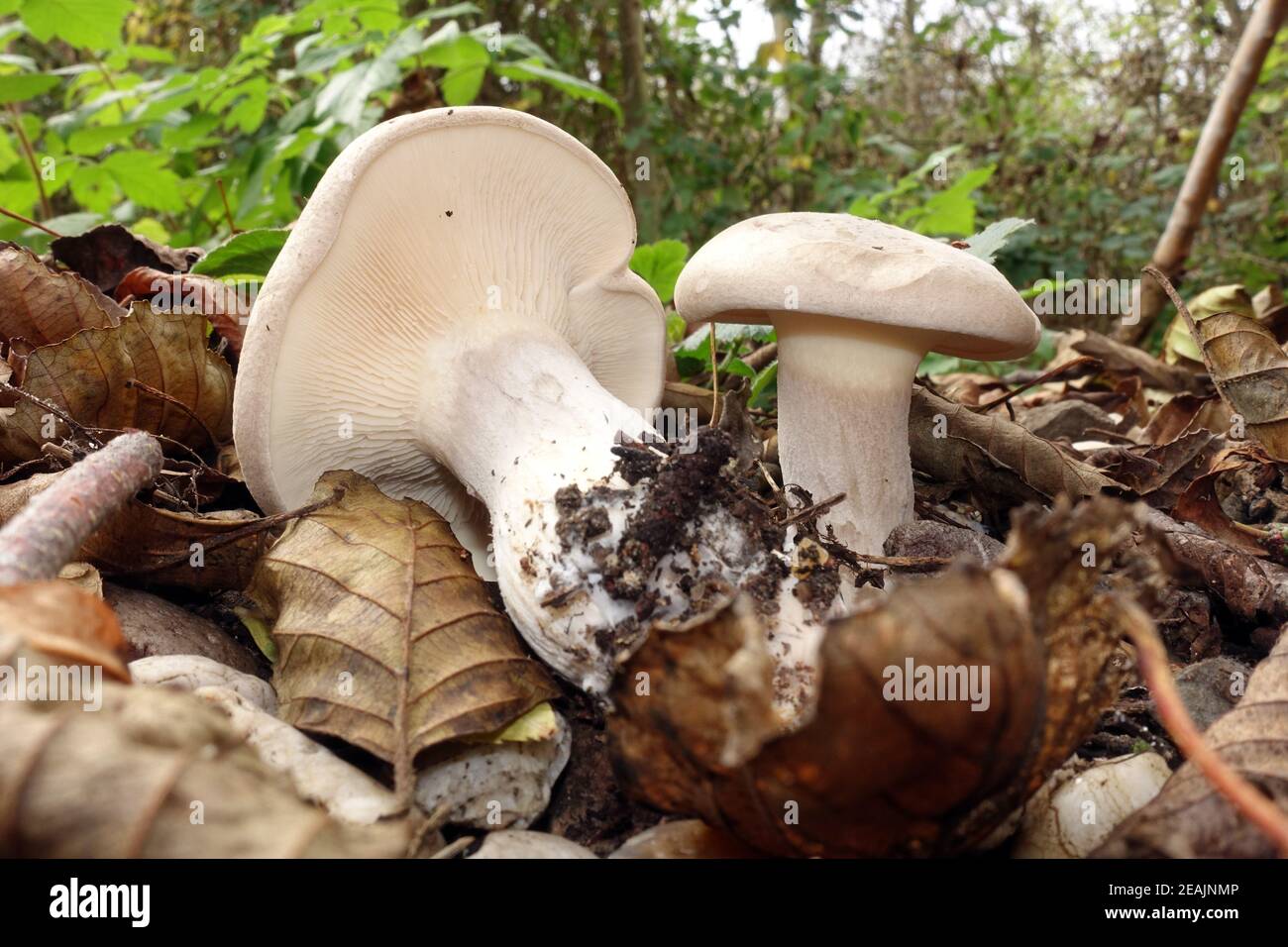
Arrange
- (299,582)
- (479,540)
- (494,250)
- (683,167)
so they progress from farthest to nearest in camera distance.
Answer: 1. (683,167)
2. (479,540)
3. (494,250)
4. (299,582)

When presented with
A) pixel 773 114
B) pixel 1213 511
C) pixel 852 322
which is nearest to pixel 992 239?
pixel 852 322

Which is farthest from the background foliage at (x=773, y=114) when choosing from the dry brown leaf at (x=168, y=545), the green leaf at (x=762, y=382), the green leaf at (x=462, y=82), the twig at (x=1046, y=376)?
the dry brown leaf at (x=168, y=545)

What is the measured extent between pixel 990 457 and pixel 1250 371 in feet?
2.25

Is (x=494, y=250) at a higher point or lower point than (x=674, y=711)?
higher

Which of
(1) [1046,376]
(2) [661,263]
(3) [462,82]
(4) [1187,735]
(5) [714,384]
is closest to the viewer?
(4) [1187,735]

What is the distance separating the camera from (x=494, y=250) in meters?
1.97

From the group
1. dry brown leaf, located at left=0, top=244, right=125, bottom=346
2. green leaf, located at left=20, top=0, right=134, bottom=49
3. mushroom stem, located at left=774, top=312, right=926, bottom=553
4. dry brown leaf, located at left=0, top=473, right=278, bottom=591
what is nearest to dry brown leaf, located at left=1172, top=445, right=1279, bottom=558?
mushroom stem, located at left=774, top=312, right=926, bottom=553

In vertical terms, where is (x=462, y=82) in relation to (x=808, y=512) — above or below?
above

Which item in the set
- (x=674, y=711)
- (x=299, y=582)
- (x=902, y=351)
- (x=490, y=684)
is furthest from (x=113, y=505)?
(x=902, y=351)

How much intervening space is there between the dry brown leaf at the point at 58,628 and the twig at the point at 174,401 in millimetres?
952

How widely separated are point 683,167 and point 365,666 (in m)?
7.09

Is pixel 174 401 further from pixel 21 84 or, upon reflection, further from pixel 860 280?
pixel 21 84

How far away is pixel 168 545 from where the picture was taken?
5.25 ft

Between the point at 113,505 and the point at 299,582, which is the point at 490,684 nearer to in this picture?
the point at 299,582
